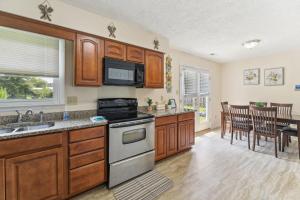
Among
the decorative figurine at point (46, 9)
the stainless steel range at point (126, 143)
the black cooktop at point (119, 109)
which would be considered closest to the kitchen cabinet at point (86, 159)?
the stainless steel range at point (126, 143)

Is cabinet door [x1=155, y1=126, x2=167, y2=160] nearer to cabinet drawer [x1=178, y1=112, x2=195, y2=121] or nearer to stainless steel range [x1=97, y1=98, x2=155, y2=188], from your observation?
stainless steel range [x1=97, y1=98, x2=155, y2=188]

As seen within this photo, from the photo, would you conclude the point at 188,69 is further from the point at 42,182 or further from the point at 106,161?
the point at 42,182

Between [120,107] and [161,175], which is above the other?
[120,107]

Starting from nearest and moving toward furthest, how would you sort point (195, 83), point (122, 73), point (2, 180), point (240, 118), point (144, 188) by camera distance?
point (2, 180), point (144, 188), point (122, 73), point (240, 118), point (195, 83)

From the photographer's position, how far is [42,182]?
1697 millimetres

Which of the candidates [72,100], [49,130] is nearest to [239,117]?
[72,100]

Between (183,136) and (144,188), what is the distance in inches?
57.3

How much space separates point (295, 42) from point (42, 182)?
538cm

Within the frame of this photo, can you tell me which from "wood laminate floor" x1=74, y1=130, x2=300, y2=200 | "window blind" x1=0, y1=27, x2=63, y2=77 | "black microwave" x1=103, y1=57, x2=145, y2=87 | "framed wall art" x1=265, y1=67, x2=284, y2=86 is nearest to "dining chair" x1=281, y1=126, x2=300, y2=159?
Result: "wood laminate floor" x1=74, y1=130, x2=300, y2=200

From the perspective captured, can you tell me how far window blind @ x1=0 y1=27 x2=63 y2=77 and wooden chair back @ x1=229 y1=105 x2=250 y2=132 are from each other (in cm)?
378

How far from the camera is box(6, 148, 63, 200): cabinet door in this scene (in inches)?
59.9

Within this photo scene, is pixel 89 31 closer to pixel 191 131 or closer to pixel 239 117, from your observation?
pixel 191 131

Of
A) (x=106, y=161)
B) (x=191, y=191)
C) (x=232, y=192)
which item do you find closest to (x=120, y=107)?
(x=106, y=161)

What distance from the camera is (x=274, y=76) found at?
4785 mm
